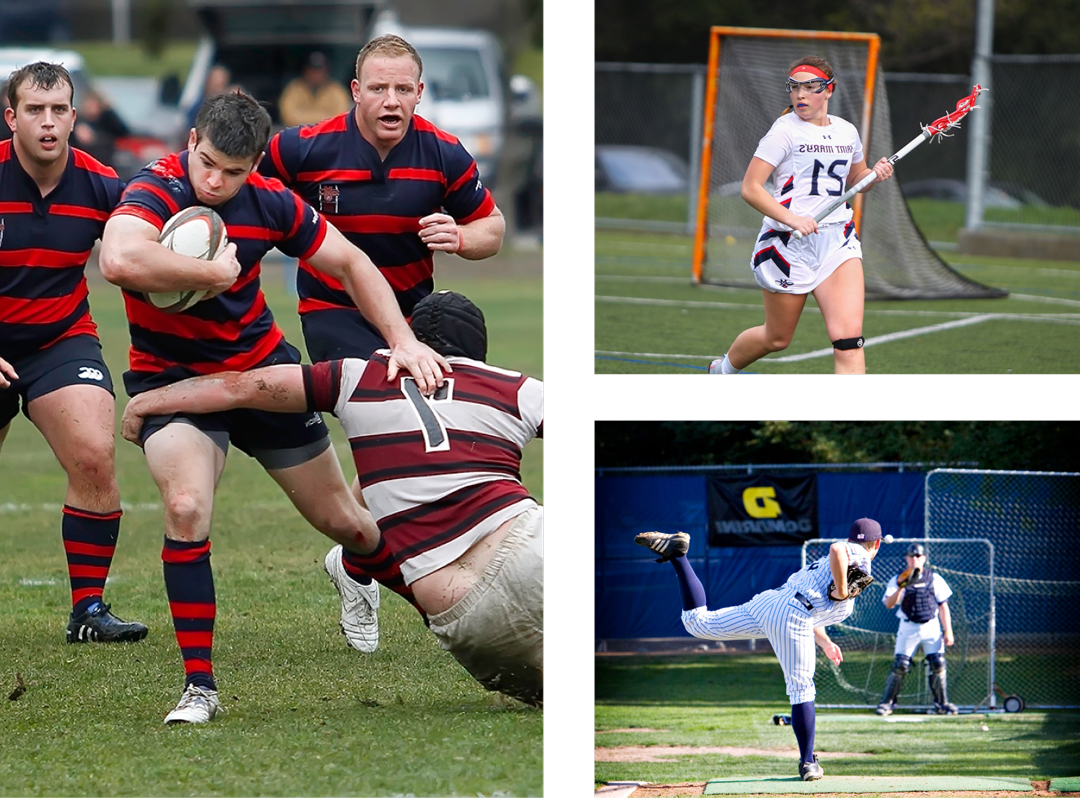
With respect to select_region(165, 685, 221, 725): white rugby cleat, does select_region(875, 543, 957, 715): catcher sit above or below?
below

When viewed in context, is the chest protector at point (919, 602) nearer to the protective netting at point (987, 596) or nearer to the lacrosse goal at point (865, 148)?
the protective netting at point (987, 596)

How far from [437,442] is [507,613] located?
409 mm

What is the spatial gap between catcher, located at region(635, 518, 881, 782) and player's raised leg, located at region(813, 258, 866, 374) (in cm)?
85

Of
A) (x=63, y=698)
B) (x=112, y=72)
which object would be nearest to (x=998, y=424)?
(x=63, y=698)

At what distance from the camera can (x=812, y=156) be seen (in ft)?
14.4

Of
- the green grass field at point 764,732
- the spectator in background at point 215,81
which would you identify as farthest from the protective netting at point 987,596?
the spectator in background at point 215,81

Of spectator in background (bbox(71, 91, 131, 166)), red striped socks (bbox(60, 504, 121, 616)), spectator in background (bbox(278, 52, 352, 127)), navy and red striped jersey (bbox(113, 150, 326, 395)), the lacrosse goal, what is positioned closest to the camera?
navy and red striped jersey (bbox(113, 150, 326, 395))

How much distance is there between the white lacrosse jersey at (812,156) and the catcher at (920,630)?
8.80ft

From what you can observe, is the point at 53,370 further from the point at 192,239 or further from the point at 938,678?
the point at 938,678

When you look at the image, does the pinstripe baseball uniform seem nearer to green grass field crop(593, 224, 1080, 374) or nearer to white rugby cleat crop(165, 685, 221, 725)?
white rugby cleat crop(165, 685, 221, 725)

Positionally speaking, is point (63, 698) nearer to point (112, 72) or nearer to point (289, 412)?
point (289, 412)

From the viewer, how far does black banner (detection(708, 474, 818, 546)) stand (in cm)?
738

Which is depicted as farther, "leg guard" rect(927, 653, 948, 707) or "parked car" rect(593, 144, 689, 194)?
"parked car" rect(593, 144, 689, 194)

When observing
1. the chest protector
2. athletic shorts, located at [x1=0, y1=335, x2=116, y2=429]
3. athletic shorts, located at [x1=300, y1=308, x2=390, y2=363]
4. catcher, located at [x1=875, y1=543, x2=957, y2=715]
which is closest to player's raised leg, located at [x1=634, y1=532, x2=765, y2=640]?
athletic shorts, located at [x1=300, y1=308, x2=390, y2=363]
